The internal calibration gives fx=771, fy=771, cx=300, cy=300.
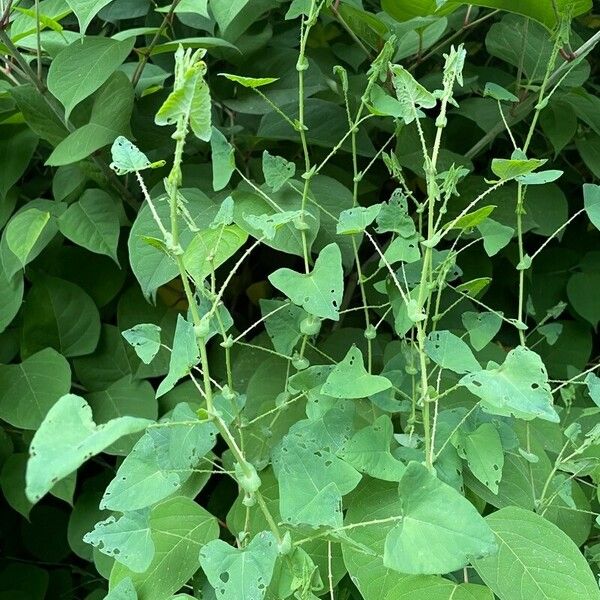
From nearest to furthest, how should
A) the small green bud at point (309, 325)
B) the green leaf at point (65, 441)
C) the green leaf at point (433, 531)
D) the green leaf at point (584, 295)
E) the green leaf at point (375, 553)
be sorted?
1. the green leaf at point (65, 441)
2. the green leaf at point (433, 531)
3. the green leaf at point (375, 553)
4. the small green bud at point (309, 325)
5. the green leaf at point (584, 295)

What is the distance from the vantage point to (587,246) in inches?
44.1

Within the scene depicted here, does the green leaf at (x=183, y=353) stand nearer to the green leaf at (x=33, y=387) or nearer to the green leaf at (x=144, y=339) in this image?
the green leaf at (x=144, y=339)

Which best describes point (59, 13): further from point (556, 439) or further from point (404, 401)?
point (556, 439)

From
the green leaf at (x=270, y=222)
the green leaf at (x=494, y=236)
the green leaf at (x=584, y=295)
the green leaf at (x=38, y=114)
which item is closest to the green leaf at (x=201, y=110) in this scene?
the green leaf at (x=270, y=222)

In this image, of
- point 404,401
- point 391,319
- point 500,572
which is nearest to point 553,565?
point 500,572

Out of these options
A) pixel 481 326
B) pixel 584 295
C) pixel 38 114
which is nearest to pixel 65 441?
pixel 481 326

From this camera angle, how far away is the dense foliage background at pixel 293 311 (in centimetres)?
51

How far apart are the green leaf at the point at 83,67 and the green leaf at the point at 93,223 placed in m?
0.12

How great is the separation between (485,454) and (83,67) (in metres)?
0.51

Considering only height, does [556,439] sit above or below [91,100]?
below

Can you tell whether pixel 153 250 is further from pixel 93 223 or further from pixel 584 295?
pixel 584 295

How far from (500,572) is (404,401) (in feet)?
0.54

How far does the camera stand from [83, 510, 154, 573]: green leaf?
538 millimetres

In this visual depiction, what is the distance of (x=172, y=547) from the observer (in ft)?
2.01
